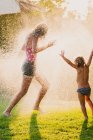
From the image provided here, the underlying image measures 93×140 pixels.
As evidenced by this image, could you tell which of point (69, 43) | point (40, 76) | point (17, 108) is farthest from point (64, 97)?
point (40, 76)

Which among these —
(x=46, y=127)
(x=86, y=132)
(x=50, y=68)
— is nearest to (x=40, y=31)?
(x=46, y=127)

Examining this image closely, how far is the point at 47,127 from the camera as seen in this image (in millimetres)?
7707

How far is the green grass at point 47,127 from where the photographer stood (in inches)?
281

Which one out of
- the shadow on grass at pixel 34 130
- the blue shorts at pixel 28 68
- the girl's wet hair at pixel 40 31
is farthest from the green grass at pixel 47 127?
the girl's wet hair at pixel 40 31

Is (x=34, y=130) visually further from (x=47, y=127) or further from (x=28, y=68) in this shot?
(x=28, y=68)

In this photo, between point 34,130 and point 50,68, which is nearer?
point 34,130

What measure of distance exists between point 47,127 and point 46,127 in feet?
0.05

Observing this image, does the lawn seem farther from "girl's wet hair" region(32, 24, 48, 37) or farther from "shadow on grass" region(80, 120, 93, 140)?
"girl's wet hair" region(32, 24, 48, 37)

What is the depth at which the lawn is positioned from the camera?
7.14 meters

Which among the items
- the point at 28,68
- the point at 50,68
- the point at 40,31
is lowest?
the point at 50,68

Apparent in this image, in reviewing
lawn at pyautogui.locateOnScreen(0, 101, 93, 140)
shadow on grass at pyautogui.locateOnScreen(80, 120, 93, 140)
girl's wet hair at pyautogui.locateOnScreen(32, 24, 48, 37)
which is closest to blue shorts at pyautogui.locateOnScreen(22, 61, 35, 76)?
girl's wet hair at pyautogui.locateOnScreen(32, 24, 48, 37)

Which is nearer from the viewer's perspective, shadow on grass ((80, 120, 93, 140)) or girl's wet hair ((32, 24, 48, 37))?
shadow on grass ((80, 120, 93, 140))

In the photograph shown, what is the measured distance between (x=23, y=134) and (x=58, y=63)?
24.4 ft

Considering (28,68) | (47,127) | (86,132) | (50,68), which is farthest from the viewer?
(50,68)
